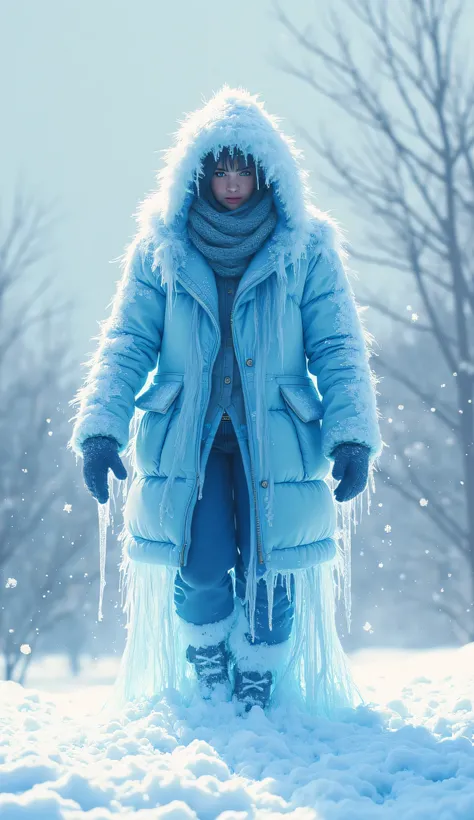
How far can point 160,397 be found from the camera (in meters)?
2.54

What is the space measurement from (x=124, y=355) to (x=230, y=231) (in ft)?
1.80

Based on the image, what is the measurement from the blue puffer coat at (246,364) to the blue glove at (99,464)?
4 centimetres

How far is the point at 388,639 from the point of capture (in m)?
18.9

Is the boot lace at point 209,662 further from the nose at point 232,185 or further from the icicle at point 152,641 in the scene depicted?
the nose at point 232,185

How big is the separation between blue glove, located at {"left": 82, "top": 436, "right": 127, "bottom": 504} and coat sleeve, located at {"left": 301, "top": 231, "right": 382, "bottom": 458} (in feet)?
2.22

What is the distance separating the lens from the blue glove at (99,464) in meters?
2.44

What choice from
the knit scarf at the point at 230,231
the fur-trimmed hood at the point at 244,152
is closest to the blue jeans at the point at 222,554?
the knit scarf at the point at 230,231

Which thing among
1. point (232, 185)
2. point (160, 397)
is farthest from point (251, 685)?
point (232, 185)

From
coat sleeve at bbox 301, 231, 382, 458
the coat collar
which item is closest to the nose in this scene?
the coat collar

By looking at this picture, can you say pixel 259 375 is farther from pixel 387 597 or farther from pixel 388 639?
pixel 388 639

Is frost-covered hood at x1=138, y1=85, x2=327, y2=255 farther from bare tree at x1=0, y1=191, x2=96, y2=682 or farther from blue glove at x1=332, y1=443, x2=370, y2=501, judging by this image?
bare tree at x1=0, y1=191, x2=96, y2=682

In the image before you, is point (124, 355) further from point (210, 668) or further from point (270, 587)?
point (210, 668)

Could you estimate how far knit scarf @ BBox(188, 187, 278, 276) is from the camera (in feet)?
8.27

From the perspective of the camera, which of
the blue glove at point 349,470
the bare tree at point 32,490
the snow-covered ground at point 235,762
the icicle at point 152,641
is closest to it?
the snow-covered ground at point 235,762
